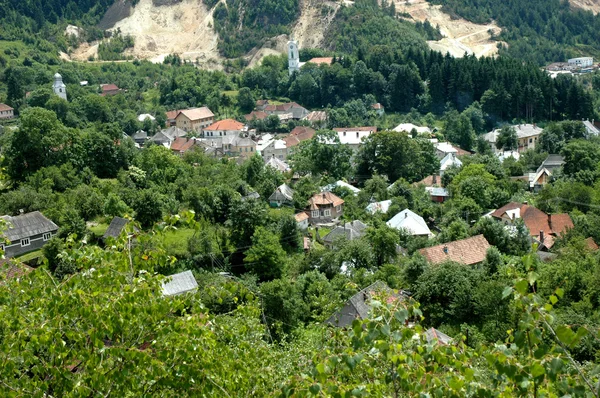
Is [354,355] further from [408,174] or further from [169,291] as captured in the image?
[408,174]

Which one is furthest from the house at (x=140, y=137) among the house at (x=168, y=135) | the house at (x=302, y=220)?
the house at (x=302, y=220)

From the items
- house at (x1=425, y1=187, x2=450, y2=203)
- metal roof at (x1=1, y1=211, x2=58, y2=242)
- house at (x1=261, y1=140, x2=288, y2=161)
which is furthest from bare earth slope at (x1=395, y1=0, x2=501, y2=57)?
metal roof at (x1=1, y1=211, x2=58, y2=242)

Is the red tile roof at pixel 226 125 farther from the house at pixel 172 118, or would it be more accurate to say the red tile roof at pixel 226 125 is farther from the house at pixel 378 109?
the house at pixel 378 109

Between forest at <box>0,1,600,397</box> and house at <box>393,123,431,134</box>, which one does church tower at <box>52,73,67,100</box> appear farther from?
house at <box>393,123,431,134</box>

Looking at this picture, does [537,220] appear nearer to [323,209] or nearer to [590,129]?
[323,209]

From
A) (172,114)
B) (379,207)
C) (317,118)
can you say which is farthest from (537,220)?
(172,114)

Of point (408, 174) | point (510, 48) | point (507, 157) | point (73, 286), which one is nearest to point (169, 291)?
point (73, 286)
